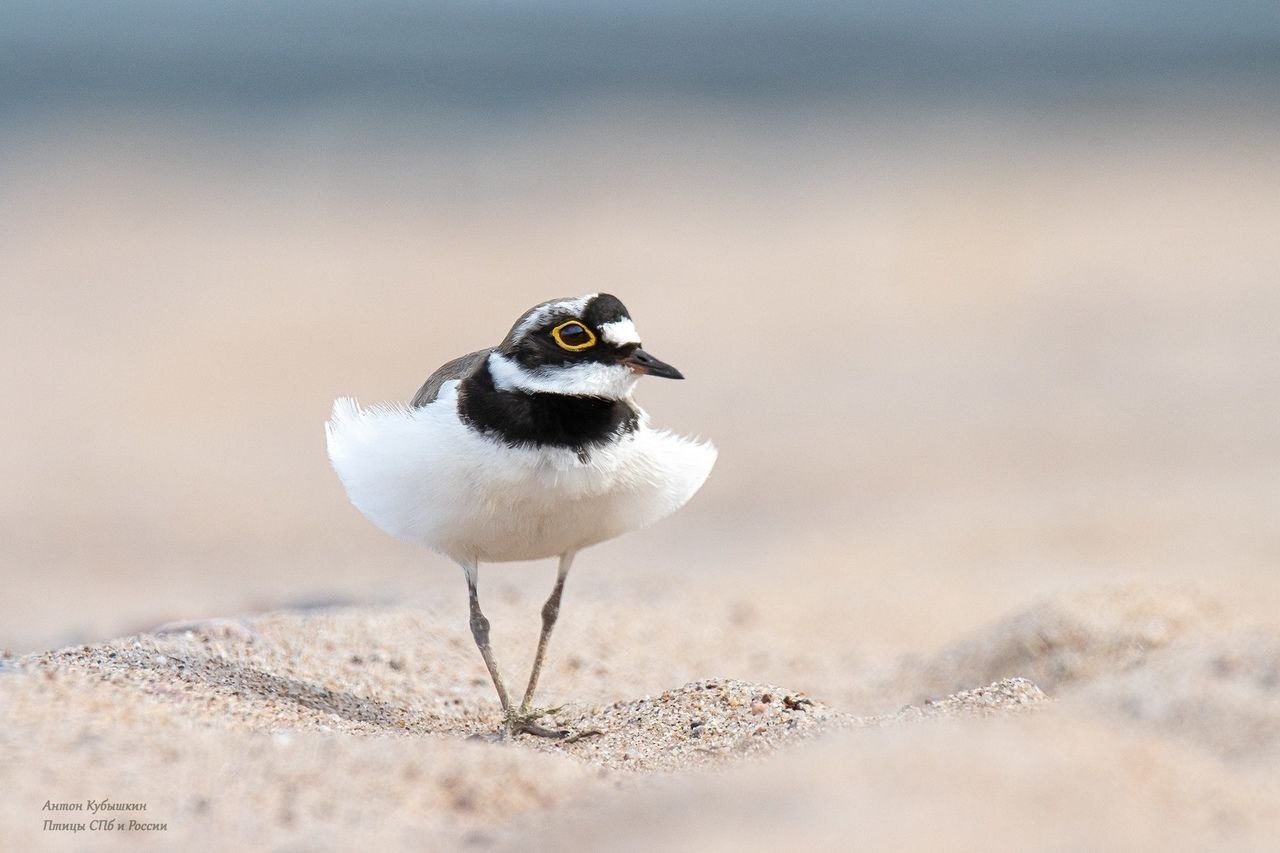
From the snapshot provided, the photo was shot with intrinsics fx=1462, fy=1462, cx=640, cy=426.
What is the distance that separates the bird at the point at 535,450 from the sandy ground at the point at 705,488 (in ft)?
2.18

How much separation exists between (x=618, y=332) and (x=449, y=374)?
0.83 m

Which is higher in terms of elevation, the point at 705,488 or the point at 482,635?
the point at 705,488

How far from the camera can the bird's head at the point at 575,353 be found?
4633 millimetres

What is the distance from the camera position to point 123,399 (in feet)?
47.7

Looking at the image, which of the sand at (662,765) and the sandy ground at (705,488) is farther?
the sandy ground at (705,488)

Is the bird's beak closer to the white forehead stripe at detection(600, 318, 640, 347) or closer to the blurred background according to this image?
the white forehead stripe at detection(600, 318, 640, 347)

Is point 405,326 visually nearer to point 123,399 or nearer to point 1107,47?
point 123,399

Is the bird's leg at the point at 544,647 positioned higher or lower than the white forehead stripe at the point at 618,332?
lower

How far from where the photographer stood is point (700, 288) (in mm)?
18172

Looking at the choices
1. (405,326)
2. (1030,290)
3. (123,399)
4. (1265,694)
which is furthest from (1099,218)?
(1265,694)

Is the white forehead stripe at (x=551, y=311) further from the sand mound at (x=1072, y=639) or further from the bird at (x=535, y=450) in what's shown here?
the sand mound at (x=1072, y=639)

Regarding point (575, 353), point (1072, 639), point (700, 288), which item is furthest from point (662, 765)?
point (700, 288)

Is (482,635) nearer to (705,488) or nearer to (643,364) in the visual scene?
(643,364)

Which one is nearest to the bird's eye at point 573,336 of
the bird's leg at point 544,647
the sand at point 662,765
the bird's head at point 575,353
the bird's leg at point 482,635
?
the bird's head at point 575,353
